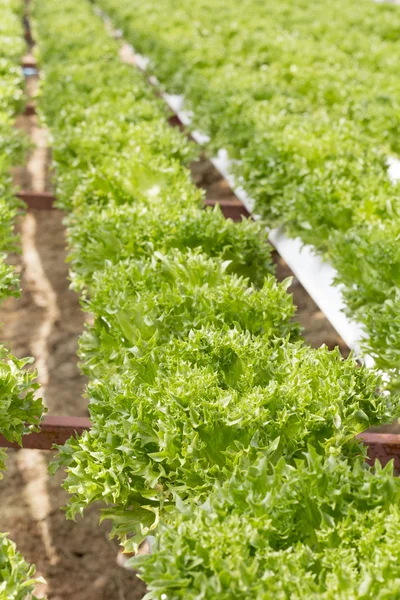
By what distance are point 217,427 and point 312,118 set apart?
4.99 meters

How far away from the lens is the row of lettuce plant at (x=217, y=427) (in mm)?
2488

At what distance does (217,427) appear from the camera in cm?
316

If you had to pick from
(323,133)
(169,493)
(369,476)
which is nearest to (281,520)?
(369,476)

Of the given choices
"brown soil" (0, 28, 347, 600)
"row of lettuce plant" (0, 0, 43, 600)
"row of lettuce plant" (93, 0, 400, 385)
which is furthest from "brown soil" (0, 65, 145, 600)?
"row of lettuce plant" (93, 0, 400, 385)

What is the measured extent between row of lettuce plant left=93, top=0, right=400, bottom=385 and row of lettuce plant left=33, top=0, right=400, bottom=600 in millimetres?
727

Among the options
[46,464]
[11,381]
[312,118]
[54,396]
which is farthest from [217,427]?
[312,118]

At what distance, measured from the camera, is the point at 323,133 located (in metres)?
6.91

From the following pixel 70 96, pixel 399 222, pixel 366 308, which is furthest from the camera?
pixel 70 96

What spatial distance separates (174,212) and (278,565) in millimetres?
3161

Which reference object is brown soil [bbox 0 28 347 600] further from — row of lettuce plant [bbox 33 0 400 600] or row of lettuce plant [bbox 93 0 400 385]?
row of lettuce plant [bbox 93 0 400 385]

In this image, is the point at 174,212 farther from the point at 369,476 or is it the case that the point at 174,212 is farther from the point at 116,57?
the point at 116,57

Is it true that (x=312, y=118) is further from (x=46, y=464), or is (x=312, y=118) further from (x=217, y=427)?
(x=217, y=427)

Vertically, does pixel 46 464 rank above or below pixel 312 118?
below

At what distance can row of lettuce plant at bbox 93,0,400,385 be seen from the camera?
4910mm
